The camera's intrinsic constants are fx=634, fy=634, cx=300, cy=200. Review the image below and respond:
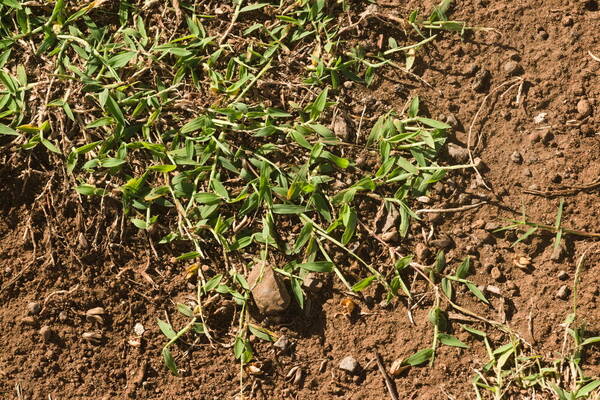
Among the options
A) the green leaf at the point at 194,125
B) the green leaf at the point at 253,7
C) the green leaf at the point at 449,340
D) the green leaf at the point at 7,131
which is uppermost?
the green leaf at the point at 253,7

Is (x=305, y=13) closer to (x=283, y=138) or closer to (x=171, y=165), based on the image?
(x=283, y=138)

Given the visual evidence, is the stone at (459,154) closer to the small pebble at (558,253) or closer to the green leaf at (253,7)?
the small pebble at (558,253)

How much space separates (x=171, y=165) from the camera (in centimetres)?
262

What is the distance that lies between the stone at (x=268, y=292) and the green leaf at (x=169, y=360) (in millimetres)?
408

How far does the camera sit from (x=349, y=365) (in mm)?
2549

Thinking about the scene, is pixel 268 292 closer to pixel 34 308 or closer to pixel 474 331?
pixel 474 331

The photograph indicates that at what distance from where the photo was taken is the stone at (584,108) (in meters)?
2.63

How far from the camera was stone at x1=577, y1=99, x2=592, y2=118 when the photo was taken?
263cm

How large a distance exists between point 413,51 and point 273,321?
1.28 meters

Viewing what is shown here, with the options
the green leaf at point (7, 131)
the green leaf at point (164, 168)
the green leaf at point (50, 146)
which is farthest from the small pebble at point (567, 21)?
the green leaf at point (7, 131)

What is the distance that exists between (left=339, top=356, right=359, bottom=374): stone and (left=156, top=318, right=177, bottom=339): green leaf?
69 cm

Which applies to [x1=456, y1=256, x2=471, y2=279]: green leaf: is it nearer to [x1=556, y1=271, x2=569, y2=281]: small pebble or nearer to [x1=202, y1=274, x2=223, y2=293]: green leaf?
[x1=556, y1=271, x2=569, y2=281]: small pebble

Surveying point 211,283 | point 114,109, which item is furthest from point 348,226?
point 114,109

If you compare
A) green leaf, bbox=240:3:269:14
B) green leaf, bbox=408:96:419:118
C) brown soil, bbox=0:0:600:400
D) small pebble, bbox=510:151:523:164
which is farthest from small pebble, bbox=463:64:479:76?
green leaf, bbox=240:3:269:14
